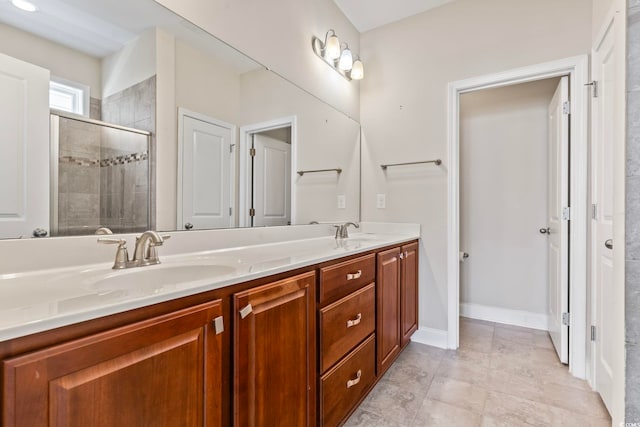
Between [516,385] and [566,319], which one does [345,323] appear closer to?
[516,385]

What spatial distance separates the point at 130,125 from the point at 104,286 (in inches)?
23.3

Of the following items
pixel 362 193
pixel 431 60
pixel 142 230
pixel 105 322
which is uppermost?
pixel 431 60

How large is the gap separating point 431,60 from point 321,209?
1445 millimetres

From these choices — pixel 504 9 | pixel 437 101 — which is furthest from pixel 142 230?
pixel 504 9

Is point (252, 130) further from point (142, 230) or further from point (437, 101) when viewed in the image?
point (437, 101)

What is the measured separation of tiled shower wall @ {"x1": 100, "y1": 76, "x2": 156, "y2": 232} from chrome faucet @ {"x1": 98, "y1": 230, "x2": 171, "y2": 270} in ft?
0.36

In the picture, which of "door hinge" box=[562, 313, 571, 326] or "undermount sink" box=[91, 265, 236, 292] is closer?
"undermount sink" box=[91, 265, 236, 292]

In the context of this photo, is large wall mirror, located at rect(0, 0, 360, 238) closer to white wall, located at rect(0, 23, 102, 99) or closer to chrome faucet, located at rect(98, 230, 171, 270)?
white wall, located at rect(0, 23, 102, 99)

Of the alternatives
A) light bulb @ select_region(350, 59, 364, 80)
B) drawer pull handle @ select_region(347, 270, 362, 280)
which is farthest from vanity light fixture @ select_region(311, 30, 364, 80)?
drawer pull handle @ select_region(347, 270, 362, 280)

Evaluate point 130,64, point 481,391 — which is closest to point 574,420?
point 481,391

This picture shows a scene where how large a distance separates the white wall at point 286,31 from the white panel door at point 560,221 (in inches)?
57.1

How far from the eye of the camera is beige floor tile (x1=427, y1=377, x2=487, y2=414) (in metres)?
1.60

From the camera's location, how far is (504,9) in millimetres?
2127

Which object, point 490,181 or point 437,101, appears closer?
point 437,101
